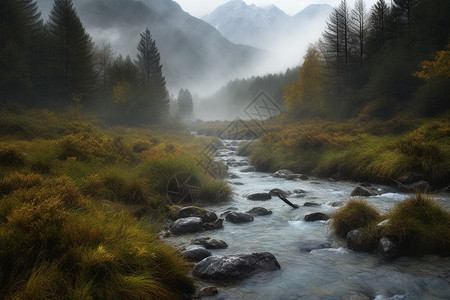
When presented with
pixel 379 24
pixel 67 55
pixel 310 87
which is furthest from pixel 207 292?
pixel 379 24

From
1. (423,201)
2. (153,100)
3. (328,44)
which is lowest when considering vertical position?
(423,201)

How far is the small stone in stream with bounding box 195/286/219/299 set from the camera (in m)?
4.00

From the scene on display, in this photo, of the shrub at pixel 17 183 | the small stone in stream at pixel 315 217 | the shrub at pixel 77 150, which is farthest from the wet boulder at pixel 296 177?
the shrub at pixel 17 183

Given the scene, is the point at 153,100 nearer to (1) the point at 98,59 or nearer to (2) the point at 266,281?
(1) the point at 98,59

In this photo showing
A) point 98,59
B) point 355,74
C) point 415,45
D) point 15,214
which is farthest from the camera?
point 98,59

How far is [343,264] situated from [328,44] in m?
39.1

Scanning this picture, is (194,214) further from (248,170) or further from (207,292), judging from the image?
(248,170)

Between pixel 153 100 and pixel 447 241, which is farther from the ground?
pixel 153 100

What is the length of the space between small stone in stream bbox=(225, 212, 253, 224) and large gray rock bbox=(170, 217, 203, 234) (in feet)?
3.51

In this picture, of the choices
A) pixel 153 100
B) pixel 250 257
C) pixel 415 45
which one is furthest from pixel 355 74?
pixel 250 257

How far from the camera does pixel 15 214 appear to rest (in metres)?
3.35

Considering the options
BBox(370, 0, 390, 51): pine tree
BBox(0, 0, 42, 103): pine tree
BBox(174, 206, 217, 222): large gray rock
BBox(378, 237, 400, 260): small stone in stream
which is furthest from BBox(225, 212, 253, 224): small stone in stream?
BBox(370, 0, 390, 51): pine tree

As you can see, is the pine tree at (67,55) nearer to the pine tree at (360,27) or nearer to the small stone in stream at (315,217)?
the small stone in stream at (315,217)

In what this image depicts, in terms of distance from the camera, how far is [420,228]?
515 centimetres
